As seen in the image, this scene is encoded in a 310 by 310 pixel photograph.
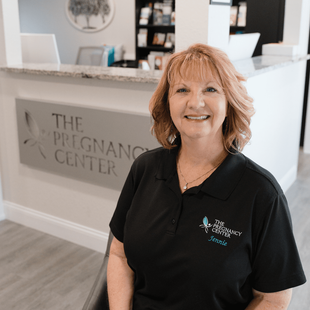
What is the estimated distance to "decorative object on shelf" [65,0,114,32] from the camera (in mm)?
6879

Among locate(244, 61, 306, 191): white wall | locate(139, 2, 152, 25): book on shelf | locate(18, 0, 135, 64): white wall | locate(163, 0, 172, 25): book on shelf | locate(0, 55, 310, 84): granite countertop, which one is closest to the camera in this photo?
locate(0, 55, 310, 84): granite countertop

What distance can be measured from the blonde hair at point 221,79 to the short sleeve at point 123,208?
272mm

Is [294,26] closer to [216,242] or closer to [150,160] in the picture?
[150,160]

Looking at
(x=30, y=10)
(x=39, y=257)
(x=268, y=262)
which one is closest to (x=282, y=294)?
(x=268, y=262)

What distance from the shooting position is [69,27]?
7406 millimetres

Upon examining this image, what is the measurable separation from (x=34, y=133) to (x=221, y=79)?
6.37 feet

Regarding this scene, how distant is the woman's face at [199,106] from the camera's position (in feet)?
3.55

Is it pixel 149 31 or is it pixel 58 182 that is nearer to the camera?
pixel 58 182

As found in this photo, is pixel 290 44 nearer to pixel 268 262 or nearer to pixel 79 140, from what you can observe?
pixel 79 140

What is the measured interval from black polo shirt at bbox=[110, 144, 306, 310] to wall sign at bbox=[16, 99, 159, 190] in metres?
1.09

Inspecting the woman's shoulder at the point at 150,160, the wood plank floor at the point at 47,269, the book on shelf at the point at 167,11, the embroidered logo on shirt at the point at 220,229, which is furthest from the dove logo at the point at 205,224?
the book on shelf at the point at 167,11

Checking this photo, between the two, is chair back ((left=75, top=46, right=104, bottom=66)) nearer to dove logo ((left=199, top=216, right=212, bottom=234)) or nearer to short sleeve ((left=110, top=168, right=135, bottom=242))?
short sleeve ((left=110, top=168, right=135, bottom=242))

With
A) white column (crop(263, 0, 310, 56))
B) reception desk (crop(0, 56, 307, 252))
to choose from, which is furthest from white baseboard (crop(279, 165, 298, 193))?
white column (crop(263, 0, 310, 56))

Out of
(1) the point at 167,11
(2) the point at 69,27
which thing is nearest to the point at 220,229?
(1) the point at 167,11
